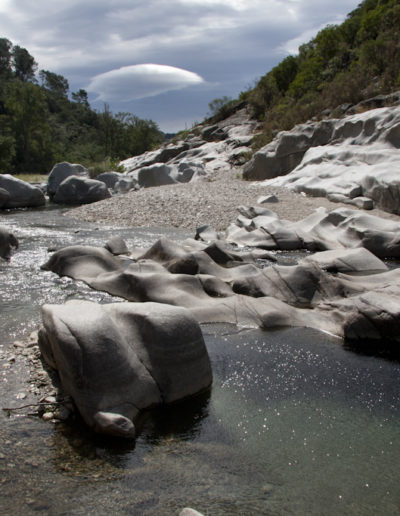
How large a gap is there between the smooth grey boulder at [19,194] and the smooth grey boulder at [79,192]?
1813mm

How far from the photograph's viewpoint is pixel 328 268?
988 cm

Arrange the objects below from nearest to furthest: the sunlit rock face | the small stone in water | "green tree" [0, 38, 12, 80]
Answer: the small stone in water, the sunlit rock face, "green tree" [0, 38, 12, 80]

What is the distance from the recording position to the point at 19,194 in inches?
854

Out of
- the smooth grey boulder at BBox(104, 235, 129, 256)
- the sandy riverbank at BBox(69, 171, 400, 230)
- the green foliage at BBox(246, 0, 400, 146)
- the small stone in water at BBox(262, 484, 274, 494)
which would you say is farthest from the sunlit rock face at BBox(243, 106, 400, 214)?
the small stone in water at BBox(262, 484, 274, 494)

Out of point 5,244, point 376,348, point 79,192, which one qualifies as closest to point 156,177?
point 79,192

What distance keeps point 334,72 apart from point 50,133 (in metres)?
35.4

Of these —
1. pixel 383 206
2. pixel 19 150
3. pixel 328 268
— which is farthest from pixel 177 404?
pixel 19 150

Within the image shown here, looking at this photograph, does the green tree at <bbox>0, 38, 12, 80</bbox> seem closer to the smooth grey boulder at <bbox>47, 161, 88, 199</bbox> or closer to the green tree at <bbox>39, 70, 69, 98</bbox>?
the green tree at <bbox>39, 70, 69, 98</bbox>

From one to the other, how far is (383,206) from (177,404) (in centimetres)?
1250

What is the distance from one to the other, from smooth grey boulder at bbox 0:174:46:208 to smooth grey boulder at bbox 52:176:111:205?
71.4 inches

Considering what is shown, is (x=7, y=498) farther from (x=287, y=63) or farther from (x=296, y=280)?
(x=287, y=63)

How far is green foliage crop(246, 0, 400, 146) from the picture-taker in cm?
2583

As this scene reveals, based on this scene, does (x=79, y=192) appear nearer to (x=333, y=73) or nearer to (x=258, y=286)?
(x=258, y=286)

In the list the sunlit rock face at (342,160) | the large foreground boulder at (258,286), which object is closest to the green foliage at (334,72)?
the sunlit rock face at (342,160)
